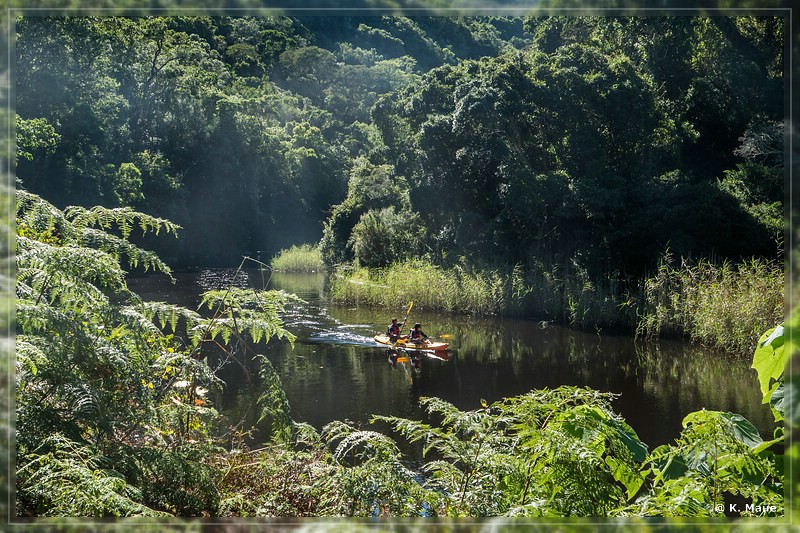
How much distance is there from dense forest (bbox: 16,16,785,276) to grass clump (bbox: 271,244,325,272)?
1.48ft

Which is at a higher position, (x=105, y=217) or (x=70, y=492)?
(x=105, y=217)

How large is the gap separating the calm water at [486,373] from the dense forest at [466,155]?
74.6 inches

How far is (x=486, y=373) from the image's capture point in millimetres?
8734

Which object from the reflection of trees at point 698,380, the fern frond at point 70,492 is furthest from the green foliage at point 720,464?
the reflection of trees at point 698,380

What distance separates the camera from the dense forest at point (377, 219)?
5.76ft

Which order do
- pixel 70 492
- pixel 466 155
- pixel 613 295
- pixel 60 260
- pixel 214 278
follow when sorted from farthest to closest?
1. pixel 214 278
2. pixel 466 155
3. pixel 613 295
4. pixel 60 260
5. pixel 70 492

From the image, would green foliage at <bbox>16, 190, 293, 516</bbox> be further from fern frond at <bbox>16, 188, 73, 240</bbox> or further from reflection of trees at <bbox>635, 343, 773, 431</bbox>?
reflection of trees at <bbox>635, 343, 773, 431</bbox>

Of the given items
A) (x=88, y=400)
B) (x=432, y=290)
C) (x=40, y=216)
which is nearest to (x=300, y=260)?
(x=432, y=290)

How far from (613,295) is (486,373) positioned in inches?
147

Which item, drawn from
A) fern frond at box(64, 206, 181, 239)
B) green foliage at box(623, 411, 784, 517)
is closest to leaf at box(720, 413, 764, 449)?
green foliage at box(623, 411, 784, 517)

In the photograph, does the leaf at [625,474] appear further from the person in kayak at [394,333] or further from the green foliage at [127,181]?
the person in kayak at [394,333]

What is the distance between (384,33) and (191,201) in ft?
24.1

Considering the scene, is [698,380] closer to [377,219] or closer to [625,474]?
[625,474]

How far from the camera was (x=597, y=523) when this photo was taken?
82cm
